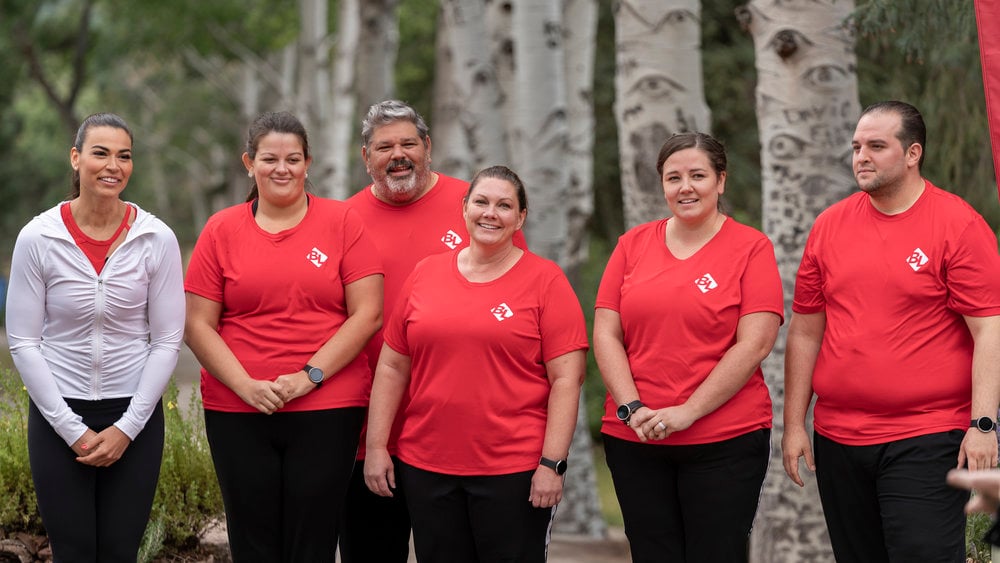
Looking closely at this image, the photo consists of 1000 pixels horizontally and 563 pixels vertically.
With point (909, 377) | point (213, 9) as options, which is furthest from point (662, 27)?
point (213, 9)

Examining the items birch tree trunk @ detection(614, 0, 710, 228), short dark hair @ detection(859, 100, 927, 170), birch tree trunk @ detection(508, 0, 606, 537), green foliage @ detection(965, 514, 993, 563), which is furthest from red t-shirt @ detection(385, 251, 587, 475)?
birch tree trunk @ detection(508, 0, 606, 537)

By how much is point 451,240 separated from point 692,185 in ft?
3.67

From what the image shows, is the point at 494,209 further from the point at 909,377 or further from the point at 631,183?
the point at 631,183

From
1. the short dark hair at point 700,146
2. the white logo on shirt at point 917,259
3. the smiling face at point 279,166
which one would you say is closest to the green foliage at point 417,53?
the smiling face at point 279,166

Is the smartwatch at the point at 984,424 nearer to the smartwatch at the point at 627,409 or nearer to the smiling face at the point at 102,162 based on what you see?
the smartwatch at the point at 627,409

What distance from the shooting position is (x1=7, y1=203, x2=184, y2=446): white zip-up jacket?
4.73m

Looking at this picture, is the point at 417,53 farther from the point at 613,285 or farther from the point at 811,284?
the point at 811,284

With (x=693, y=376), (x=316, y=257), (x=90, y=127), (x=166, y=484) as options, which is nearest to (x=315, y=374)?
(x=316, y=257)

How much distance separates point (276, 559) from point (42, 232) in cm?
158

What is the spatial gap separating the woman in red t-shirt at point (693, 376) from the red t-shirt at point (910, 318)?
0.28 meters

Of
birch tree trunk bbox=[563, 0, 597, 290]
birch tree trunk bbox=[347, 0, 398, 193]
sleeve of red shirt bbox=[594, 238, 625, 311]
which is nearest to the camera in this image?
sleeve of red shirt bbox=[594, 238, 625, 311]

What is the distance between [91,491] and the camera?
4797 mm

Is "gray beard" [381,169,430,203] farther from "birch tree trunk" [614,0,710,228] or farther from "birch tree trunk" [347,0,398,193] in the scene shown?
"birch tree trunk" [347,0,398,193]

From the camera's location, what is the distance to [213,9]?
27062 mm
